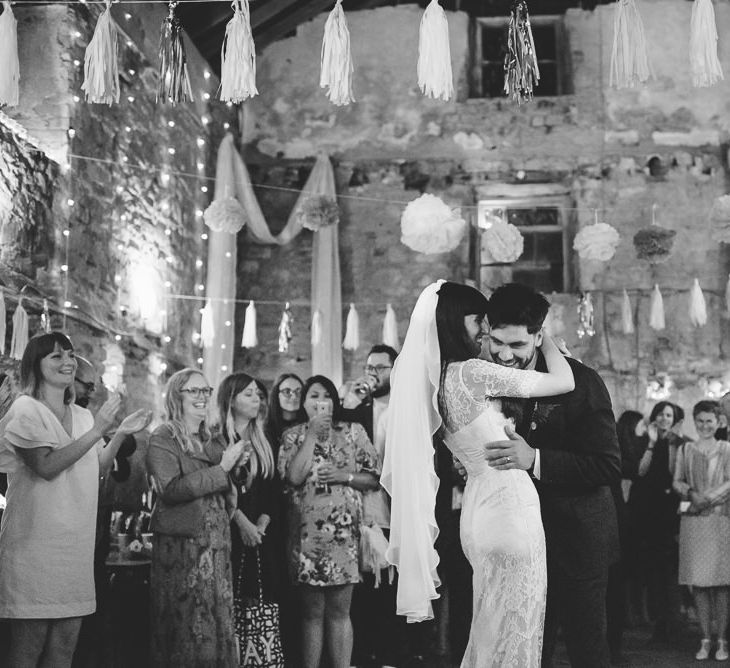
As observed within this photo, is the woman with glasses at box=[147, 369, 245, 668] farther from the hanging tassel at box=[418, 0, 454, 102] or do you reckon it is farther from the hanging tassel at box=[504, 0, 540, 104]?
the hanging tassel at box=[504, 0, 540, 104]

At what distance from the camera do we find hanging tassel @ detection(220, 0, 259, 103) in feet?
15.9

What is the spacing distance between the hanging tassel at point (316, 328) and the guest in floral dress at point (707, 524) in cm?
390

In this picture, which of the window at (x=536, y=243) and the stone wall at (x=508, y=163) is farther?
the window at (x=536, y=243)

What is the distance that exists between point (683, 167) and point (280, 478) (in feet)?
21.3

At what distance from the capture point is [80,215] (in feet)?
23.2

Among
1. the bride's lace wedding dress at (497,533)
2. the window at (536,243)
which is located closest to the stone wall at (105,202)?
Result: the window at (536,243)

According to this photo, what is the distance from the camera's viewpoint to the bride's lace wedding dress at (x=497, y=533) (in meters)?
3.19

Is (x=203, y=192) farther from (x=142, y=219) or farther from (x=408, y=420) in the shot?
(x=408, y=420)

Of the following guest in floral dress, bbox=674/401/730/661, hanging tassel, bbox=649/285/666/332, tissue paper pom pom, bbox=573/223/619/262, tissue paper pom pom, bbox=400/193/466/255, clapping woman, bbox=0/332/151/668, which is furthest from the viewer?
hanging tassel, bbox=649/285/666/332

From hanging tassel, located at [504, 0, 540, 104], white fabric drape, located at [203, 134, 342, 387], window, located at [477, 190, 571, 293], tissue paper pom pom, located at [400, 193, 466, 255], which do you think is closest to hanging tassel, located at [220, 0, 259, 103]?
hanging tassel, located at [504, 0, 540, 104]

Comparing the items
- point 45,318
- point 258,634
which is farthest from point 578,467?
point 45,318

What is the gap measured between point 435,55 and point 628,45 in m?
0.94

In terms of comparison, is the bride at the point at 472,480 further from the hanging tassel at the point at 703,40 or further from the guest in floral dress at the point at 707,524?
the guest in floral dress at the point at 707,524

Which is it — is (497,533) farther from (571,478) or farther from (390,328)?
(390,328)
